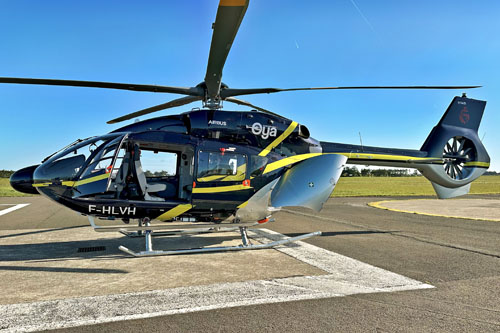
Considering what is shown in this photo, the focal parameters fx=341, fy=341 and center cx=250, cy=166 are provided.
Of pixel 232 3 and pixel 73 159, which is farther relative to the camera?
pixel 73 159

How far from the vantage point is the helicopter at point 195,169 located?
265 inches

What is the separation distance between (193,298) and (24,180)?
449 cm

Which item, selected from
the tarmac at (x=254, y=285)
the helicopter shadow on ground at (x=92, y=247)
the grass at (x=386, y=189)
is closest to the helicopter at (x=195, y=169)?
the helicopter shadow on ground at (x=92, y=247)

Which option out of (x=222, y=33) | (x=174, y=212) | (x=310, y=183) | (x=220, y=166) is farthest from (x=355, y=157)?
(x=222, y=33)

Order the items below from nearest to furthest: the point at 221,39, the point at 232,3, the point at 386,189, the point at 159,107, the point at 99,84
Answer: the point at 232,3 → the point at 221,39 → the point at 99,84 → the point at 159,107 → the point at 386,189

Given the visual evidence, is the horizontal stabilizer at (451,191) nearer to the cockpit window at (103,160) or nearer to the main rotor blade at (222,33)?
the main rotor blade at (222,33)

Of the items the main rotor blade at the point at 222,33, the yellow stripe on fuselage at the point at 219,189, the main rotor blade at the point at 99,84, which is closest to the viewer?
the main rotor blade at the point at 222,33

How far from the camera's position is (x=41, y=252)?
7578mm

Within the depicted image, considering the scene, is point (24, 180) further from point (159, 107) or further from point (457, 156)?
point (457, 156)

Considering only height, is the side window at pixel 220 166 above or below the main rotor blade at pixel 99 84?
below

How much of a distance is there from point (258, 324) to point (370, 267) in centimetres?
338

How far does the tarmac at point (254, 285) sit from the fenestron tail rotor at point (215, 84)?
346 cm

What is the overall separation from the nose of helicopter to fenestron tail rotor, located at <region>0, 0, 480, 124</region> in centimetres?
175

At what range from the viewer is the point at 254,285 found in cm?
522
